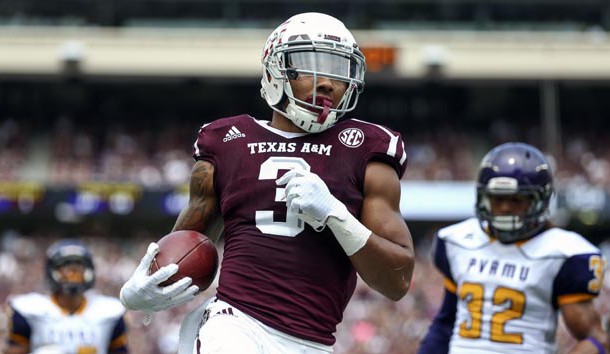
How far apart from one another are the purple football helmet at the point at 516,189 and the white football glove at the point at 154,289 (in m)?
2.05

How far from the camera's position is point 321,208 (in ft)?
11.1

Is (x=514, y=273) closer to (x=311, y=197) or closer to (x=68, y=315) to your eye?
(x=311, y=197)

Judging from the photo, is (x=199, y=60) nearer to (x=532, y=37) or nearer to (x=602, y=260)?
(x=532, y=37)

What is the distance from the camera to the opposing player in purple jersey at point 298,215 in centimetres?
355

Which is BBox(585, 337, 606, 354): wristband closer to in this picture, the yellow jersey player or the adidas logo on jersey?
the adidas logo on jersey

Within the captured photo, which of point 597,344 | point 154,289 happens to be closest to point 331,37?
point 154,289

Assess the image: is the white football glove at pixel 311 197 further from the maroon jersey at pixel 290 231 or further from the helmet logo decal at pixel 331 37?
the helmet logo decal at pixel 331 37

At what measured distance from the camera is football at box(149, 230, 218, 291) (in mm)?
3582

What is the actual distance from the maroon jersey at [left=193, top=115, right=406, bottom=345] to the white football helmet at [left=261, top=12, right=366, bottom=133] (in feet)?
0.31

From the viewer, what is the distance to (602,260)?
514 cm

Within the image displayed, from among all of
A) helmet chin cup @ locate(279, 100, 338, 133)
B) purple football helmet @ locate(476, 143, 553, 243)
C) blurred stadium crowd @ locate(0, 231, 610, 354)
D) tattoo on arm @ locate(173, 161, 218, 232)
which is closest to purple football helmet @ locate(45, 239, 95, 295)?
purple football helmet @ locate(476, 143, 553, 243)

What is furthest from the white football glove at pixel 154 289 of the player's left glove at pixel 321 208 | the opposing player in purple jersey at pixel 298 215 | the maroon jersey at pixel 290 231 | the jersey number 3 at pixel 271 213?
the player's left glove at pixel 321 208

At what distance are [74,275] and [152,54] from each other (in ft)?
52.4

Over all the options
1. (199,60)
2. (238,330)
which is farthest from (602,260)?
(199,60)
